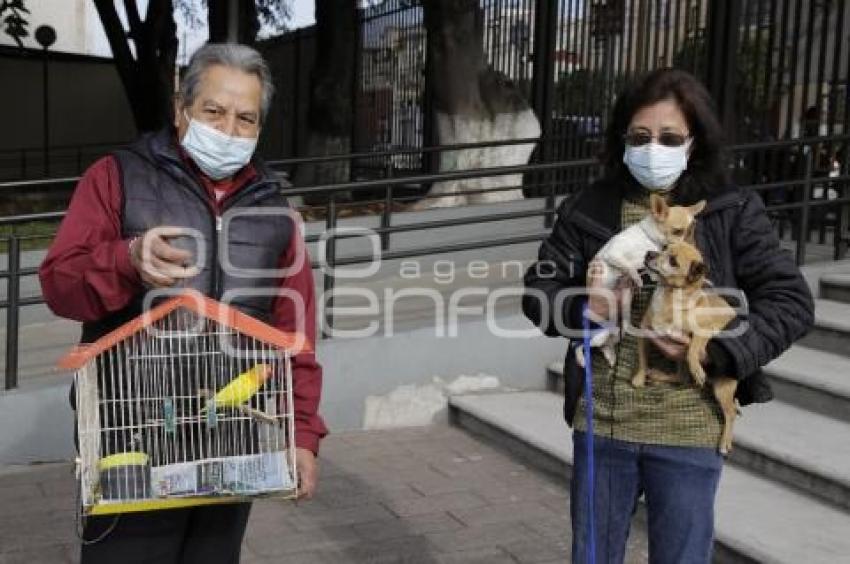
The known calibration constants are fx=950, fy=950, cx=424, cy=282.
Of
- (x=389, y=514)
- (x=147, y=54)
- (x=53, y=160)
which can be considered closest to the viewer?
(x=389, y=514)

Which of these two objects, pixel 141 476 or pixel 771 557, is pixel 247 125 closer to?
pixel 141 476

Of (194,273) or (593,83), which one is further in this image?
(593,83)

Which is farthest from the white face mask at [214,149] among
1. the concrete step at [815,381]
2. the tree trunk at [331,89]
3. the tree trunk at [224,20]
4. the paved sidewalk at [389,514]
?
the tree trunk at [224,20]

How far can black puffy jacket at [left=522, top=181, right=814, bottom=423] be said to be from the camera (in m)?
2.30

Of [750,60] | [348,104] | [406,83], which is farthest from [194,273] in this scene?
[406,83]

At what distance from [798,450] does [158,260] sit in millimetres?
3568

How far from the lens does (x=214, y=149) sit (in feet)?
7.21

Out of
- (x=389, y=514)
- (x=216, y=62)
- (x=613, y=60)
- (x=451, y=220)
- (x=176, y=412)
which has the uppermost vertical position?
(x=613, y=60)

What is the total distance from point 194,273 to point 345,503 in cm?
288

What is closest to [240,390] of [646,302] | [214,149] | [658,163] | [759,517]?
[214,149]

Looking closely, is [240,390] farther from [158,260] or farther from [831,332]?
[831,332]

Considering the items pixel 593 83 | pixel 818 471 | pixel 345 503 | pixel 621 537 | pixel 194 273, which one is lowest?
pixel 345 503

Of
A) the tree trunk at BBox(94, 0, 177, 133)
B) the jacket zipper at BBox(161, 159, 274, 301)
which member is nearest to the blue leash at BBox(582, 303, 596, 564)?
the jacket zipper at BBox(161, 159, 274, 301)

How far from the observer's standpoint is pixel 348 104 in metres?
11.8
